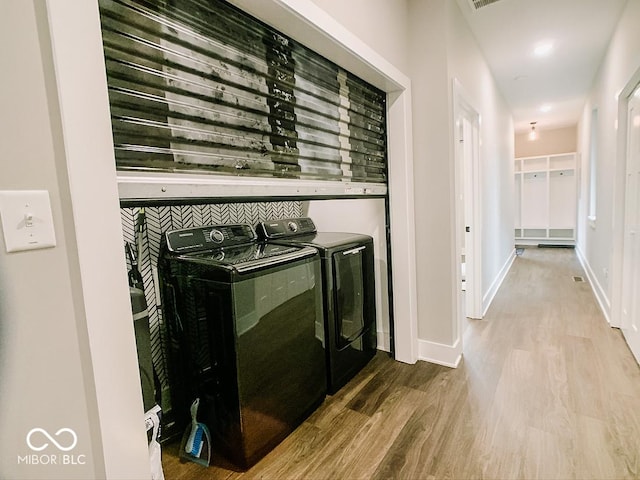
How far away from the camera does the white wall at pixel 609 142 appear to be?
8.56 ft

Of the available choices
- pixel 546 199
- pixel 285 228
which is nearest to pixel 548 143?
pixel 546 199

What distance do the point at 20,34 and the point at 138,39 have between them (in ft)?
1.09

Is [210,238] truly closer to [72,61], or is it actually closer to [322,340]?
[322,340]

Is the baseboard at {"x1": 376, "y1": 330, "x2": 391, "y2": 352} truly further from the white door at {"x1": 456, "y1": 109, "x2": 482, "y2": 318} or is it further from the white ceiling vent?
the white ceiling vent

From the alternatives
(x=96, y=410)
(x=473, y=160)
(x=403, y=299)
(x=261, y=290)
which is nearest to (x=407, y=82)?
(x=473, y=160)

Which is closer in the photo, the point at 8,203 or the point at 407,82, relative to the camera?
the point at 8,203

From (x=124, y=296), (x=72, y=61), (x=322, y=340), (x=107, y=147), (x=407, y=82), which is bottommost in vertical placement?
(x=322, y=340)

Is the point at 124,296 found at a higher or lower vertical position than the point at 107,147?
lower

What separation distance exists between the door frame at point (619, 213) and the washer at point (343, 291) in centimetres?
230

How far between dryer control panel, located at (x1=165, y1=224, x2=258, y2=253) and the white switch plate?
0.98m

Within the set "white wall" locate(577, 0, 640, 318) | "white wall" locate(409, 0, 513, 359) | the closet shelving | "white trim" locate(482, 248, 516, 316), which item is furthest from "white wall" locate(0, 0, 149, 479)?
the closet shelving

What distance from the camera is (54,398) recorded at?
2.52ft

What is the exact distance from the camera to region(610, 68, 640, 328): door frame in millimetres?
2824

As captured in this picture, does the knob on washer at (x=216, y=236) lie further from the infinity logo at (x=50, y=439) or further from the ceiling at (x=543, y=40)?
the ceiling at (x=543, y=40)
